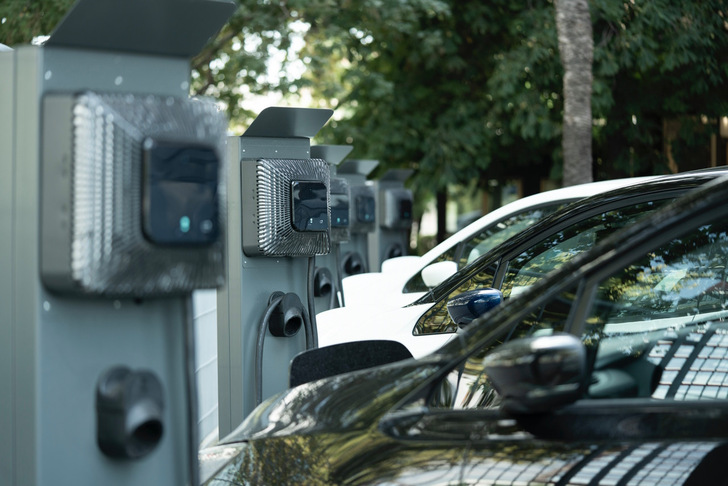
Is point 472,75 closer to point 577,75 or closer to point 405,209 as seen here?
point 405,209

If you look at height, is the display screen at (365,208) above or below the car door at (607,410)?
above

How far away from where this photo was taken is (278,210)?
4605 millimetres

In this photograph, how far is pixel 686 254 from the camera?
2.93 metres

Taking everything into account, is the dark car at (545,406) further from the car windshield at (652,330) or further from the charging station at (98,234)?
the charging station at (98,234)

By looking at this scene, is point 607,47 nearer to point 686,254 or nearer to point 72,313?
point 686,254

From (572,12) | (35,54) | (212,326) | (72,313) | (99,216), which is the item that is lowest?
(212,326)

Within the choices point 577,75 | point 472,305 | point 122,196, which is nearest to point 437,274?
point 472,305

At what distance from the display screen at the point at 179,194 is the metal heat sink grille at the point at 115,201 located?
23mm

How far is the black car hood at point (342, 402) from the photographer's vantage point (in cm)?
235

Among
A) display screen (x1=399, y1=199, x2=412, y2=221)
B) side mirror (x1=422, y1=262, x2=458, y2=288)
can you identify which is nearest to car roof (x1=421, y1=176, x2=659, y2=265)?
side mirror (x1=422, y1=262, x2=458, y2=288)

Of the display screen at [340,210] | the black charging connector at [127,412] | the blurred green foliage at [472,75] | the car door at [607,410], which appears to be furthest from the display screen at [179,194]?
the blurred green foliage at [472,75]

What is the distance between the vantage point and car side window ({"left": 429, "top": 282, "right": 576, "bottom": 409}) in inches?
91.7

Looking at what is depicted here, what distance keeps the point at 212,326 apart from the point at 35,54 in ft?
12.7

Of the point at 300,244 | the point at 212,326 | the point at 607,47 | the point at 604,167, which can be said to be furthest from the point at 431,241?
the point at 300,244
